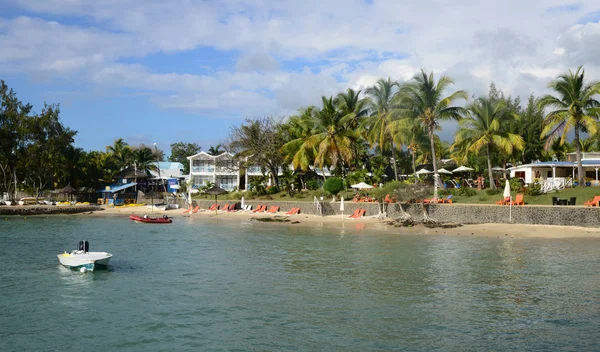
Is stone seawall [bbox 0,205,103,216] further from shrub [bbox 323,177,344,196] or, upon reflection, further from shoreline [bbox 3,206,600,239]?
shrub [bbox 323,177,344,196]

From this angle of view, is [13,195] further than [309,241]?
Yes

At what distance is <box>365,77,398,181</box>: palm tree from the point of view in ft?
157

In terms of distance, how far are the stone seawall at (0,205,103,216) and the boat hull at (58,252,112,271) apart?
122ft

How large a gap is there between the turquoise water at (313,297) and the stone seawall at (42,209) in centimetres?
2836

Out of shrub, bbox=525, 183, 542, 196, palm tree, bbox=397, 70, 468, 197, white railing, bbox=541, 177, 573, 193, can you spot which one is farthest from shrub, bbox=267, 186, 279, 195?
white railing, bbox=541, 177, 573, 193

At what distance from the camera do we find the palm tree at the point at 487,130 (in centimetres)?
4019

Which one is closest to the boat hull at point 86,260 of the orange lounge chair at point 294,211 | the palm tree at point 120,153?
the orange lounge chair at point 294,211

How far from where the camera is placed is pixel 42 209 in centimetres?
5441

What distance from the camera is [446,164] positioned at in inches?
2410

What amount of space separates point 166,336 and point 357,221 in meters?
26.4

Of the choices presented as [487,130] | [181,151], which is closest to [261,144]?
[487,130]

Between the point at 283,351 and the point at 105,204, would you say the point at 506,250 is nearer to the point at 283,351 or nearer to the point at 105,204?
the point at 283,351

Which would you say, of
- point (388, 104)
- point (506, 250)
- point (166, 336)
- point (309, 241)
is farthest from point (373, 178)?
point (166, 336)

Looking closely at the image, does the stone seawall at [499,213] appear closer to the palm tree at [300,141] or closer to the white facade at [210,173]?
the palm tree at [300,141]
